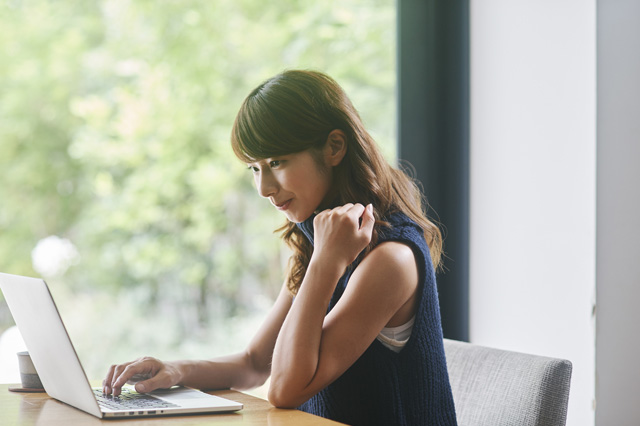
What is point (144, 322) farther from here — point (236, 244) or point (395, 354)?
point (395, 354)

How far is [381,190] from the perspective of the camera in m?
1.33

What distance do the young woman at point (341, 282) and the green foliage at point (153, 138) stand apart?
2598mm

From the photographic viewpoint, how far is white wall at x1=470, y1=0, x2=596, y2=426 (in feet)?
5.50

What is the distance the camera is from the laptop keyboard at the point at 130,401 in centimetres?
103

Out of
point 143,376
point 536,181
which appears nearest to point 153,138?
point 536,181

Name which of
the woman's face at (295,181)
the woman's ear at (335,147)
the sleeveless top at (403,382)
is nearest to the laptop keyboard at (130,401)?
the sleeveless top at (403,382)

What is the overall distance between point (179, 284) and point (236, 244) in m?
0.43

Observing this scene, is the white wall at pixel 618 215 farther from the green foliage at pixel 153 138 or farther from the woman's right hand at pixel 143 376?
the green foliage at pixel 153 138

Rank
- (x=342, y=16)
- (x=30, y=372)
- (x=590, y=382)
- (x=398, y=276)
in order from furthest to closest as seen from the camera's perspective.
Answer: (x=342, y=16) → (x=590, y=382) → (x=30, y=372) → (x=398, y=276)

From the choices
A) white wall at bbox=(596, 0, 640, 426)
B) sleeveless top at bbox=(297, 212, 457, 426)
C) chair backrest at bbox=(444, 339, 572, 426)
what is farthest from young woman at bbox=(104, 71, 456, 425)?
white wall at bbox=(596, 0, 640, 426)

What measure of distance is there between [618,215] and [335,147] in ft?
2.39

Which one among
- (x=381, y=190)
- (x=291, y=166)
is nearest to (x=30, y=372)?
(x=291, y=166)

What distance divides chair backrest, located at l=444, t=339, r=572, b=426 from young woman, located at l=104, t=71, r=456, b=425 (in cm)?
11

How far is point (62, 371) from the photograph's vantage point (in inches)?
41.4
